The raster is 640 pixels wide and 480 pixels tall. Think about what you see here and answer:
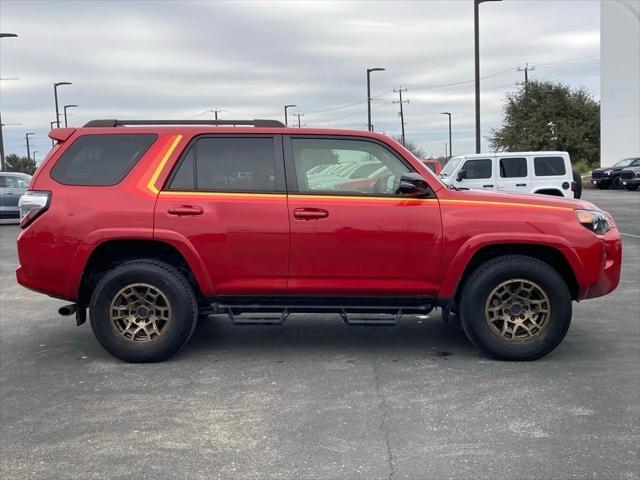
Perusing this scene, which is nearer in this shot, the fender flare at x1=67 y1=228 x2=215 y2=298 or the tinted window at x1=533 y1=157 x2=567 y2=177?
the fender flare at x1=67 y1=228 x2=215 y2=298

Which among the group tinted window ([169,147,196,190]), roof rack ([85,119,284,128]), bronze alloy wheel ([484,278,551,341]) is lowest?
bronze alloy wheel ([484,278,551,341])

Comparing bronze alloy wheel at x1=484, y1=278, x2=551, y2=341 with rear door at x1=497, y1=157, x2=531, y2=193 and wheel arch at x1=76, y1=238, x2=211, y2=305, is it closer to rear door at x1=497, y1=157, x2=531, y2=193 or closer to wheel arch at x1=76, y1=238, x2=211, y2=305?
wheel arch at x1=76, y1=238, x2=211, y2=305

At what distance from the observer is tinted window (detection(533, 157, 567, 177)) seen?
16.4 metres

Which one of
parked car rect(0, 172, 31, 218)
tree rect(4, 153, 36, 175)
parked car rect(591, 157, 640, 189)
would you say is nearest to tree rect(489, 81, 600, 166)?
parked car rect(591, 157, 640, 189)

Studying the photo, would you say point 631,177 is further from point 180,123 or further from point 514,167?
point 180,123

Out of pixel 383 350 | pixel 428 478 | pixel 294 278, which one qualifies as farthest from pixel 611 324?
pixel 428 478

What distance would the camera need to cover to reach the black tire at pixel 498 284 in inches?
199

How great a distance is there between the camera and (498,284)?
5.08 meters

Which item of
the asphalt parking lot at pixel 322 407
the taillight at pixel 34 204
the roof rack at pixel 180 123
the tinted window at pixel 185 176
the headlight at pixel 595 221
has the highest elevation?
the roof rack at pixel 180 123

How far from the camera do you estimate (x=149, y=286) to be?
5.12 meters

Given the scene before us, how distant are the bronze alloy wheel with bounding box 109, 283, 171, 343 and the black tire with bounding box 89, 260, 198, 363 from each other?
0.03 m

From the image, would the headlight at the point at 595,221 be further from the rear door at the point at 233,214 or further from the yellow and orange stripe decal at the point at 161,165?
the yellow and orange stripe decal at the point at 161,165

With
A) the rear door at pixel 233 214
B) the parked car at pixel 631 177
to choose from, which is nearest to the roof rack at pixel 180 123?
the rear door at pixel 233 214

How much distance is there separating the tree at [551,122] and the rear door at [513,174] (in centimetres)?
3771
